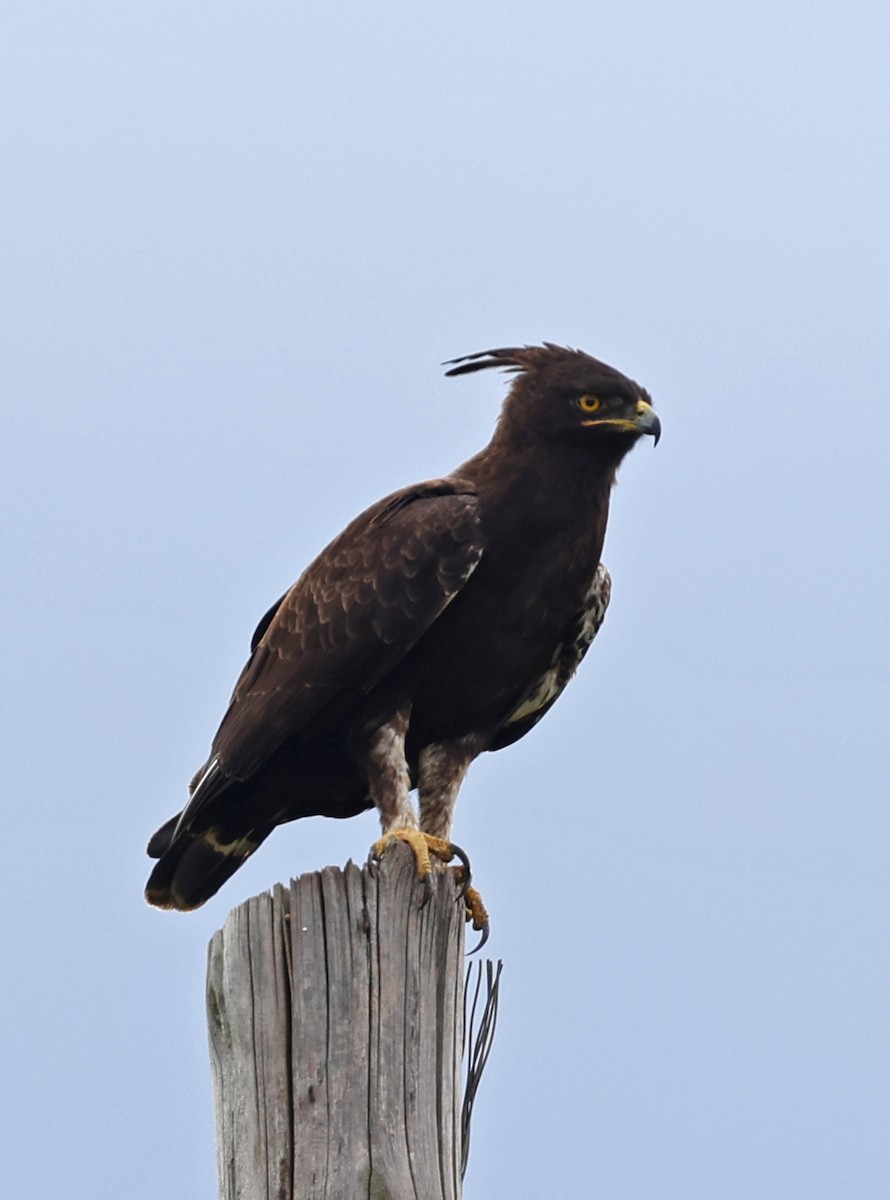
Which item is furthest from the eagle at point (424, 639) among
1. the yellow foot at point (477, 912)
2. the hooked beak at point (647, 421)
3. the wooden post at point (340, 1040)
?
the wooden post at point (340, 1040)

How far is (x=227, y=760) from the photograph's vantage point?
6.16 meters

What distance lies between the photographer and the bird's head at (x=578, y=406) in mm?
6684

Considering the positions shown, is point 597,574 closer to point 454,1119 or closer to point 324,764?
point 324,764

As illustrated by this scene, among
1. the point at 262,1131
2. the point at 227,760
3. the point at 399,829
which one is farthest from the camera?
the point at 227,760

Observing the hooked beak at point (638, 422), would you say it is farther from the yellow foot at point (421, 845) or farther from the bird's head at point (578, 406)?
the yellow foot at point (421, 845)

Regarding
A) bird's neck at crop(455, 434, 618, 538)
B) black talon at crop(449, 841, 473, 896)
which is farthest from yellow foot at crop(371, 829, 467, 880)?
bird's neck at crop(455, 434, 618, 538)

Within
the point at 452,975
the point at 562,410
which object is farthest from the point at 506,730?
the point at 452,975

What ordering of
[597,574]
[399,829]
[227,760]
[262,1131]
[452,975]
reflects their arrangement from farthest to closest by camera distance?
[597,574], [227,760], [399,829], [452,975], [262,1131]

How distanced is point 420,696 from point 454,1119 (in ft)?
8.05

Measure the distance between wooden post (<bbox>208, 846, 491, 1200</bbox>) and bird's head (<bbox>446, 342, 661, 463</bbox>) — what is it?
8.99ft

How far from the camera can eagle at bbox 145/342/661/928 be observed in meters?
6.19

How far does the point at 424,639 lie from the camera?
6352 millimetres

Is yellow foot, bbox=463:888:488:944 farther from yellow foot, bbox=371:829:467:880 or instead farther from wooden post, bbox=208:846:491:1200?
wooden post, bbox=208:846:491:1200

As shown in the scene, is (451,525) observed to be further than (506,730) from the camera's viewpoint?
No
